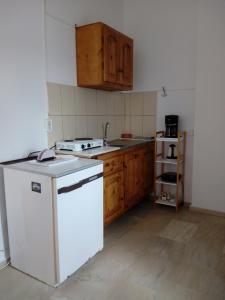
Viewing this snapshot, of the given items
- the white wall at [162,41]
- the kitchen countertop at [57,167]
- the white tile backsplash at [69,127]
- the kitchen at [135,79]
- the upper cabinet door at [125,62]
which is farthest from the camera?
the white wall at [162,41]

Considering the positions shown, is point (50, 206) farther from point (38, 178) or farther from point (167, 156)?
point (167, 156)

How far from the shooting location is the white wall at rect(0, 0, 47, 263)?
2.00 m

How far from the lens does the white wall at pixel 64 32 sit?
2.45m

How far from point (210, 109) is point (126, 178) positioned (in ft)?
4.33

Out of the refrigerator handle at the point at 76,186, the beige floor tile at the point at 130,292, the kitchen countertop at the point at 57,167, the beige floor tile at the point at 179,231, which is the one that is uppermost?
the kitchen countertop at the point at 57,167

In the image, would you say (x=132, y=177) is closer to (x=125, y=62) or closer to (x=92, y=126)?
(x=92, y=126)

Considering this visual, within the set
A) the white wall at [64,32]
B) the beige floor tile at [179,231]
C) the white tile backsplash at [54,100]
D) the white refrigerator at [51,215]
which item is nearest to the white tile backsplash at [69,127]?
the white tile backsplash at [54,100]

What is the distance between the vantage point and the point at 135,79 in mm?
3604

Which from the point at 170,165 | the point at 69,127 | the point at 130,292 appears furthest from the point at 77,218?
the point at 170,165

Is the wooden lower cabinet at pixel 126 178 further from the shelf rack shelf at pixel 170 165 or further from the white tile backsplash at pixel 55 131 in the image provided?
the white tile backsplash at pixel 55 131

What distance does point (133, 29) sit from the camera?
354cm

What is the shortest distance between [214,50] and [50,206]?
2540 millimetres

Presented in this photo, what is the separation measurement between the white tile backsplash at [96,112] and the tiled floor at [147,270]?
1.22 metres

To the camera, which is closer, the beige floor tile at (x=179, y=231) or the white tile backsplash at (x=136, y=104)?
the beige floor tile at (x=179, y=231)
